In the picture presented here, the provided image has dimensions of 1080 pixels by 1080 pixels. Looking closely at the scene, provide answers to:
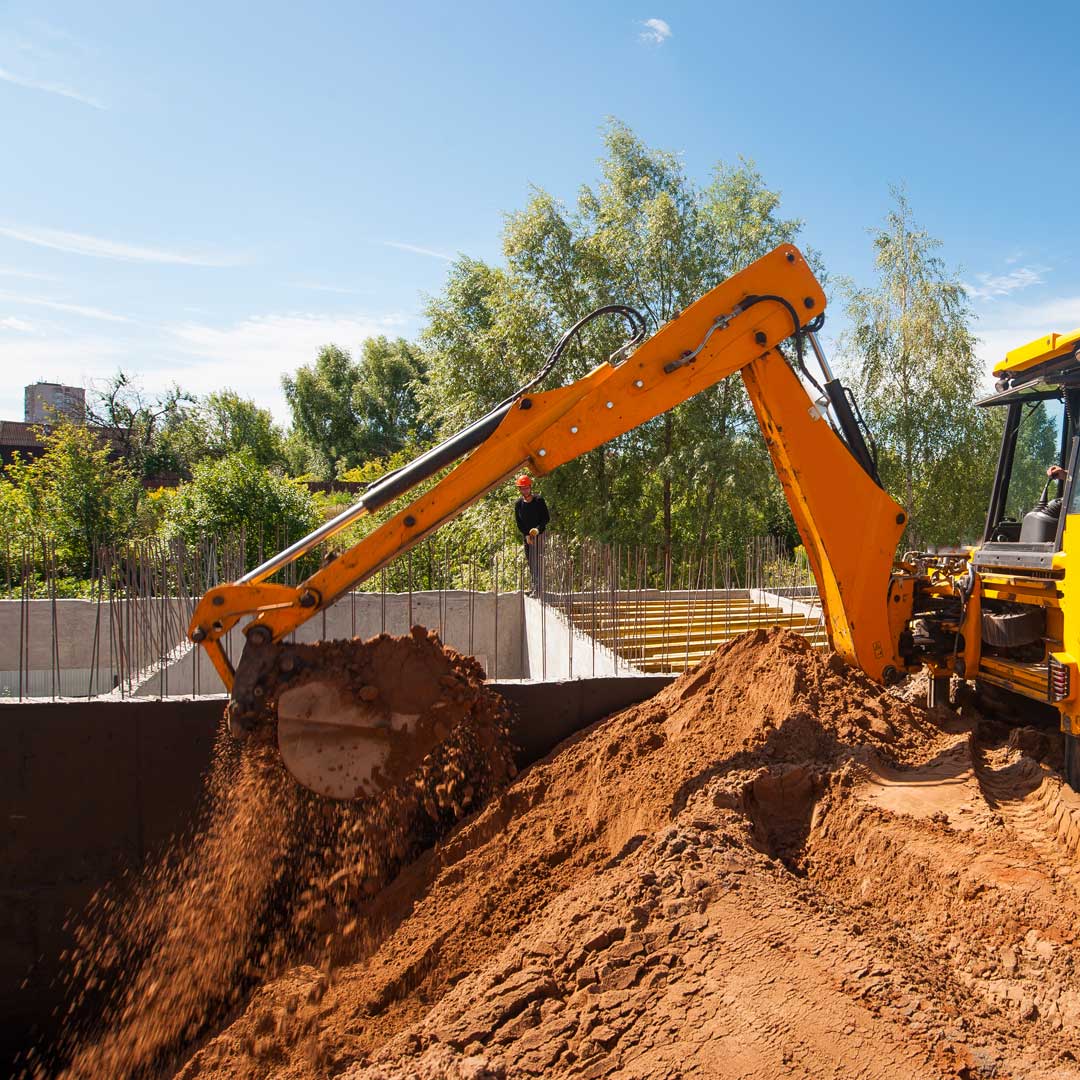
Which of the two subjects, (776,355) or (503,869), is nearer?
(503,869)

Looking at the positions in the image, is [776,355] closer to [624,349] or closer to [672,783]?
[624,349]

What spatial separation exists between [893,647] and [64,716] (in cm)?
478

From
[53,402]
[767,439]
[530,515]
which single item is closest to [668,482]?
[530,515]

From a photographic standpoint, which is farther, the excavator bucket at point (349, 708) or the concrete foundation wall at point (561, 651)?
the concrete foundation wall at point (561, 651)

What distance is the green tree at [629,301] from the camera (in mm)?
18969

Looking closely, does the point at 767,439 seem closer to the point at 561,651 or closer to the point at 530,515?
the point at 561,651

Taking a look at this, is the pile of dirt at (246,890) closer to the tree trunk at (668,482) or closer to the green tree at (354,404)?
the tree trunk at (668,482)

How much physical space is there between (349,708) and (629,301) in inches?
688

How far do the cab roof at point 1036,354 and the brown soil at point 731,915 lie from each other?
6.52 ft

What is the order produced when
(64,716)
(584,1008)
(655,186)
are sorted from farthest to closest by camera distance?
(655,186) → (64,716) → (584,1008)

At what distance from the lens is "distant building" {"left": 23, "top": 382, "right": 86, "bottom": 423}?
21817 mm

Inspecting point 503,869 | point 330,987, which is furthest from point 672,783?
point 330,987

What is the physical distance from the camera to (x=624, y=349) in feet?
14.1

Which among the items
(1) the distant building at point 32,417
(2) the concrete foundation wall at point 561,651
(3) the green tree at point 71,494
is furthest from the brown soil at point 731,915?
(1) the distant building at point 32,417
